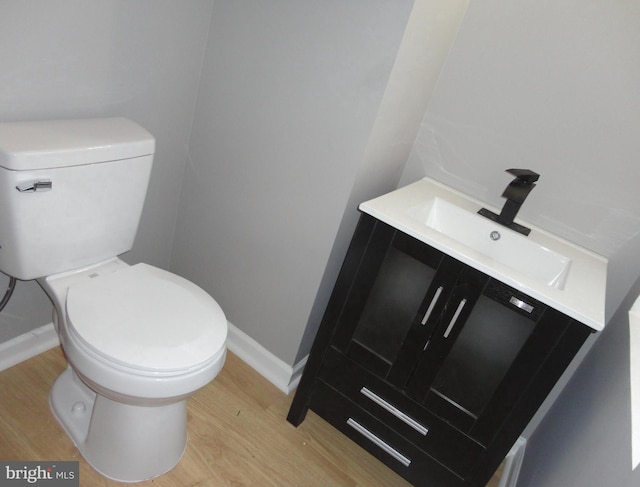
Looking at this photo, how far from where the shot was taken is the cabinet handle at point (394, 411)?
4.72 ft

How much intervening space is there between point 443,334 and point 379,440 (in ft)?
1.53

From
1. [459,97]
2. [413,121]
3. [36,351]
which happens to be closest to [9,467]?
[36,351]

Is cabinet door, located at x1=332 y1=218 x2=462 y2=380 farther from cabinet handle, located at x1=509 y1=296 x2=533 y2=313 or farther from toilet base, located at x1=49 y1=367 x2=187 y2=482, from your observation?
Result: toilet base, located at x1=49 y1=367 x2=187 y2=482

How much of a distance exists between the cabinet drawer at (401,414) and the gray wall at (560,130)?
23 centimetres

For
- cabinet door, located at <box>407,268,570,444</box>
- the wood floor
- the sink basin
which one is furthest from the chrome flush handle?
cabinet door, located at <box>407,268,570,444</box>

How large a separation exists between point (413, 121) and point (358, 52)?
0.40 metres

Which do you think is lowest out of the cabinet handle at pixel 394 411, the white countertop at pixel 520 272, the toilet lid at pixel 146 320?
the cabinet handle at pixel 394 411

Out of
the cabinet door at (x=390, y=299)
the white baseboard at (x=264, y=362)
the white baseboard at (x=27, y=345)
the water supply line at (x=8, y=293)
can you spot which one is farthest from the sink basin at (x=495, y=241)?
the white baseboard at (x=27, y=345)

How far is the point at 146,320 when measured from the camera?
4.00ft

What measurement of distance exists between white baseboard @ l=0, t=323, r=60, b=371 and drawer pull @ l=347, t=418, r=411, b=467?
1100mm

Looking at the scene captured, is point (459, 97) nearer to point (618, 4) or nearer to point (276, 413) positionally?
point (618, 4)

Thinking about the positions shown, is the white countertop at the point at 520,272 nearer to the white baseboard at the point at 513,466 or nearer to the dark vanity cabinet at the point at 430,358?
the dark vanity cabinet at the point at 430,358

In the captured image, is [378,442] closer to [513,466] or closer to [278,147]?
[513,466]

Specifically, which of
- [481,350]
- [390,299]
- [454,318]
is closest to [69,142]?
[390,299]
